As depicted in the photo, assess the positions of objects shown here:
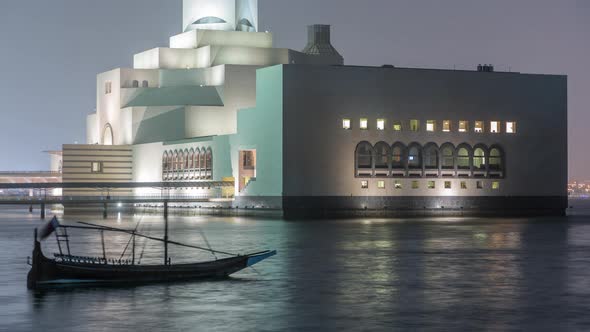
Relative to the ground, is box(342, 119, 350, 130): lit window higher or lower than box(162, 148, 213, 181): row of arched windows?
higher

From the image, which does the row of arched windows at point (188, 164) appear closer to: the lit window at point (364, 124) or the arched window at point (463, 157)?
the lit window at point (364, 124)

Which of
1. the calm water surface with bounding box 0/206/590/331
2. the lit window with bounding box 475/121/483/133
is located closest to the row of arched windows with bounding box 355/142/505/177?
the lit window with bounding box 475/121/483/133

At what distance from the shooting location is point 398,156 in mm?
103188

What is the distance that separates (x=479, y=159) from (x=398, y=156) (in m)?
8.47

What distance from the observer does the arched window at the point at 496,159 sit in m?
106

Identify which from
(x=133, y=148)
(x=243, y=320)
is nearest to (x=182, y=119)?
(x=133, y=148)

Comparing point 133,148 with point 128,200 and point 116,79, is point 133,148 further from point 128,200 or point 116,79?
point 128,200

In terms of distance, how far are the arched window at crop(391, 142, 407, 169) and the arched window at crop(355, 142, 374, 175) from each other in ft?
7.49

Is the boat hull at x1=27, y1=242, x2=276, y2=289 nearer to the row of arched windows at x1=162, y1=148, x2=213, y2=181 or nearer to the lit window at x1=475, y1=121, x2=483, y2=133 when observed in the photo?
the lit window at x1=475, y1=121, x2=483, y2=133

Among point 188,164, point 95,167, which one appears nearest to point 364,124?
point 188,164

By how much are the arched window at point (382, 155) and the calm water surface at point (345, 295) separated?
49631 millimetres

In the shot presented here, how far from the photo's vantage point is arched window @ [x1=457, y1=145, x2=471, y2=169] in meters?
105

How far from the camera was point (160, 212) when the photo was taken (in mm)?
122688

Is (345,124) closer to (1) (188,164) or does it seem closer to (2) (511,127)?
(2) (511,127)
